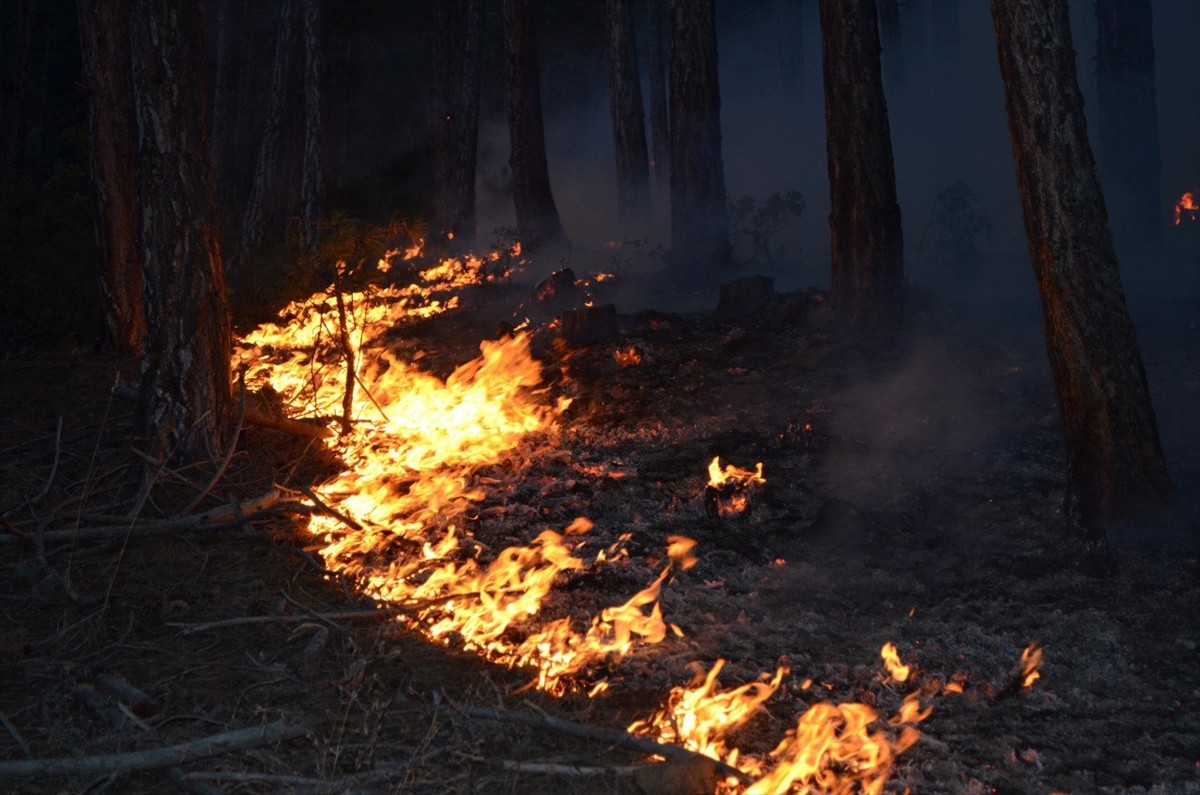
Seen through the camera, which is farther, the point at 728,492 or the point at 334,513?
the point at 728,492

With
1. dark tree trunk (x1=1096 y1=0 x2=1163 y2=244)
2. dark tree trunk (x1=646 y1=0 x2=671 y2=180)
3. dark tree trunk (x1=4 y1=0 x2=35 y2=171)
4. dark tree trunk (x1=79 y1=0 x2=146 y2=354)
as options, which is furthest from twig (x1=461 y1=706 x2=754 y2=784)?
dark tree trunk (x1=4 y1=0 x2=35 y2=171)

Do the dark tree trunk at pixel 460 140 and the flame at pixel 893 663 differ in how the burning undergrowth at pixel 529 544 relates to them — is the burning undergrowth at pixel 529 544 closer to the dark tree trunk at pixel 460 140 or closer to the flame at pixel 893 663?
the flame at pixel 893 663

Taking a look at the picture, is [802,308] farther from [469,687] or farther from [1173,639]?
[469,687]

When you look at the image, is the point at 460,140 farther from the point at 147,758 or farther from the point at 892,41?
the point at 147,758

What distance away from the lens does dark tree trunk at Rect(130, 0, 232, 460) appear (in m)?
5.95

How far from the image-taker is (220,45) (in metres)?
18.9

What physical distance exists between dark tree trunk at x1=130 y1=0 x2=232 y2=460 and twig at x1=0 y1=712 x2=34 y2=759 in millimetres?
2698

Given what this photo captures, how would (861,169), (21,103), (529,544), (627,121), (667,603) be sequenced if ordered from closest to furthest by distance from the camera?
(667,603) → (529,544) → (861,169) → (627,121) → (21,103)

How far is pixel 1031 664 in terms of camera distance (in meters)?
4.15

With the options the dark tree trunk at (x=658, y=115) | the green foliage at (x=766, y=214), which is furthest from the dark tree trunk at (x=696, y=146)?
the dark tree trunk at (x=658, y=115)

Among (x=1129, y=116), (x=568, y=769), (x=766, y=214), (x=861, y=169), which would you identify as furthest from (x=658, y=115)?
(x=568, y=769)

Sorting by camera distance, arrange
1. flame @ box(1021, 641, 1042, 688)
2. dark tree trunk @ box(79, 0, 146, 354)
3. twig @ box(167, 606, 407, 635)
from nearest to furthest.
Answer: flame @ box(1021, 641, 1042, 688) → twig @ box(167, 606, 407, 635) → dark tree trunk @ box(79, 0, 146, 354)

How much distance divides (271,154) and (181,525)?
10882 mm

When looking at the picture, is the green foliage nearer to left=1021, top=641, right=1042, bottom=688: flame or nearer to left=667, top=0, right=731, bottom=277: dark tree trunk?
left=667, top=0, right=731, bottom=277: dark tree trunk
